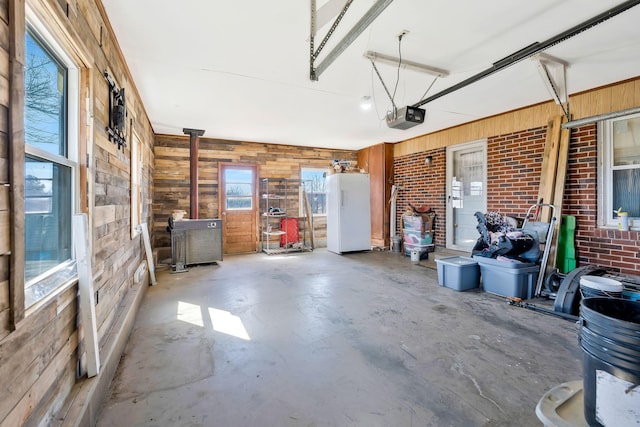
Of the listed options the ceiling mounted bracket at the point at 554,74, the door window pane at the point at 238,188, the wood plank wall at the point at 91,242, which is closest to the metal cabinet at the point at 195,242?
the door window pane at the point at 238,188

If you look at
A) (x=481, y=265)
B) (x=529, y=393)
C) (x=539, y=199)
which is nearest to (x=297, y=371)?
(x=529, y=393)

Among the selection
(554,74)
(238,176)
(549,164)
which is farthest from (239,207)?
(554,74)

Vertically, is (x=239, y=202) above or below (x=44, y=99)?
below

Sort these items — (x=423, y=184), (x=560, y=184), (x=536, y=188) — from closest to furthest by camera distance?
(x=560, y=184), (x=536, y=188), (x=423, y=184)

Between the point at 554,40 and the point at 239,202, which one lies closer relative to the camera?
the point at 554,40

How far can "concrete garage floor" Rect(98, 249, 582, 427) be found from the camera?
5.74 feet

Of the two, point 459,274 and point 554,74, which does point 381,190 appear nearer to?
point 459,274

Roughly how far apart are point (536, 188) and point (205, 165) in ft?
20.5

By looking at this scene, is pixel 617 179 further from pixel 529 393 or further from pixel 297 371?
pixel 297 371

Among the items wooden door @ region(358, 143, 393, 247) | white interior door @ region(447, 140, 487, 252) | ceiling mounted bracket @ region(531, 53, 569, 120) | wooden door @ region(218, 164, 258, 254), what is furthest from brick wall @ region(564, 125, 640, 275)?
wooden door @ region(218, 164, 258, 254)

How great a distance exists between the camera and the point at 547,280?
371cm

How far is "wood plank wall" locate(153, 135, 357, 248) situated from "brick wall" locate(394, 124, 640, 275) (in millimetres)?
3206

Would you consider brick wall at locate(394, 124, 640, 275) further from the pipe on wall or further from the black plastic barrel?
the pipe on wall

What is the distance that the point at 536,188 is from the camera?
4543 mm
